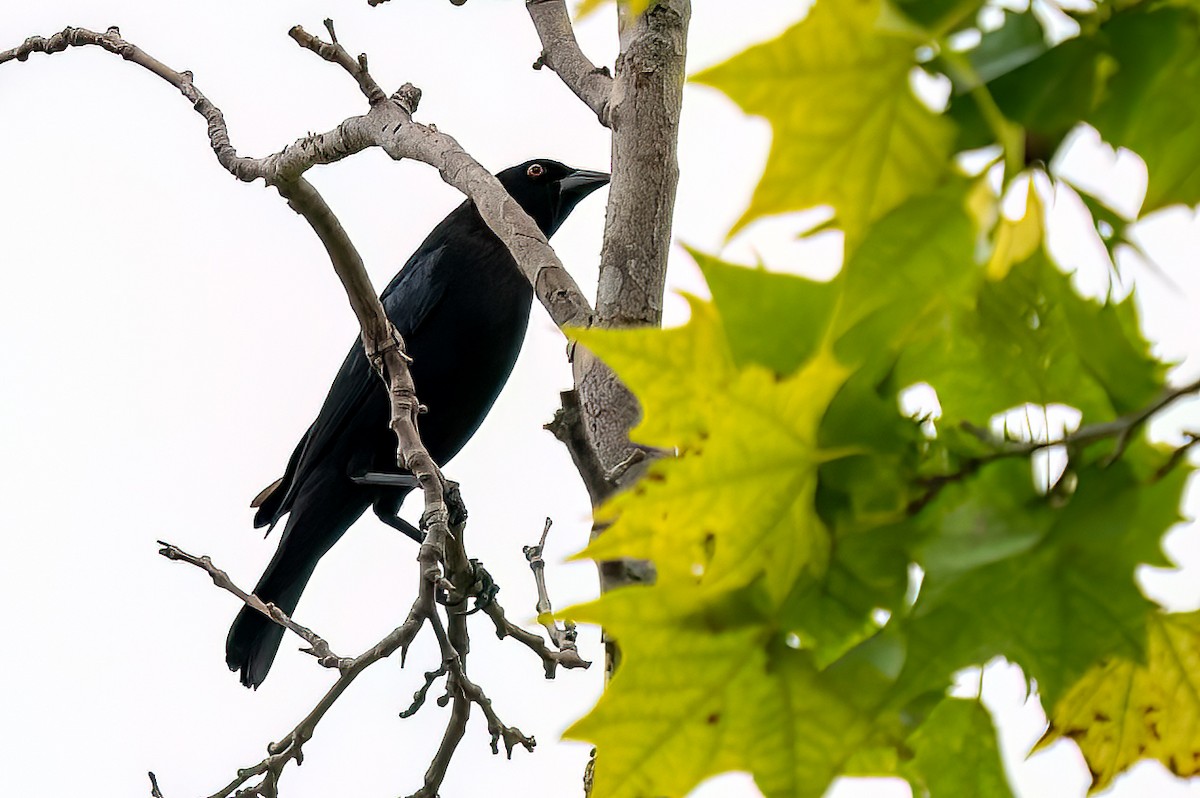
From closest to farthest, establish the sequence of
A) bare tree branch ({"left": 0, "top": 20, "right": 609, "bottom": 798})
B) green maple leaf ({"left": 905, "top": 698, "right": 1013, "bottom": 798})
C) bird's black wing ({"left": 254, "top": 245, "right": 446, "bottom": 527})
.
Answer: green maple leaf ({"left": 905, "top": 698, "right": 1013, "bottom": 798})
bare tree branch ({"left": 0, "top": 20, "right": 609, "bottom": 798})
bird's black wing ({"left": 254, "top": 245, "right": 446, "bottom": 527})

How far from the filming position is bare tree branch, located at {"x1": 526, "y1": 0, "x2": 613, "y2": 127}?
1.77 metres

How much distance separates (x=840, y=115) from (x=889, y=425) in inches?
4.7

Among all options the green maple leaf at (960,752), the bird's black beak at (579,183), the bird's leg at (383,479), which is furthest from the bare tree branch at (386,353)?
the bird's black beak at (579,183)

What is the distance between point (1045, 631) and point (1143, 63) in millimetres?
213

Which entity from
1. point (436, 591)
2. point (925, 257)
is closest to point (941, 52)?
point (925, 257)

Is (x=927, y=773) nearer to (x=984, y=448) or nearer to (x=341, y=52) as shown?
(x=984, y=448)

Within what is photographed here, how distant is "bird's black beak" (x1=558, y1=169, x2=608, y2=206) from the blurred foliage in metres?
3.67

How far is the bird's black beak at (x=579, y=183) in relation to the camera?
4098 mm

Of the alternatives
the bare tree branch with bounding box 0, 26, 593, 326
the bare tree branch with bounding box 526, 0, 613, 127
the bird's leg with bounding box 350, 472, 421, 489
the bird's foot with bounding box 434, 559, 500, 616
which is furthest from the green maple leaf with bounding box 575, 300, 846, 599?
the bird's leg with bounding box 350, 472, 421, 489

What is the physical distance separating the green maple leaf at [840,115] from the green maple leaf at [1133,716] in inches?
11.0

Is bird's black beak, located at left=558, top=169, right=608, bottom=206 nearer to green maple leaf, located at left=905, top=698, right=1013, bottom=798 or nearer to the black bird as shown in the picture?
the black bird

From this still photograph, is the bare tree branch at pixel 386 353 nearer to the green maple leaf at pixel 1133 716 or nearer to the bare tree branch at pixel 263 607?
the bare tree branch at pixel 263 607

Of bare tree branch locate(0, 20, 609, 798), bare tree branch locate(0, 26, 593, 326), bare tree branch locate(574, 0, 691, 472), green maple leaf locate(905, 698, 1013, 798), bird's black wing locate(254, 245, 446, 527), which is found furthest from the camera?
bird's black wing locate(254, 245, 446, 527)

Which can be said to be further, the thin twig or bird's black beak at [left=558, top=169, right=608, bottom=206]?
bird's black beak at [left=558, top=169, right=608, bottom=206]
